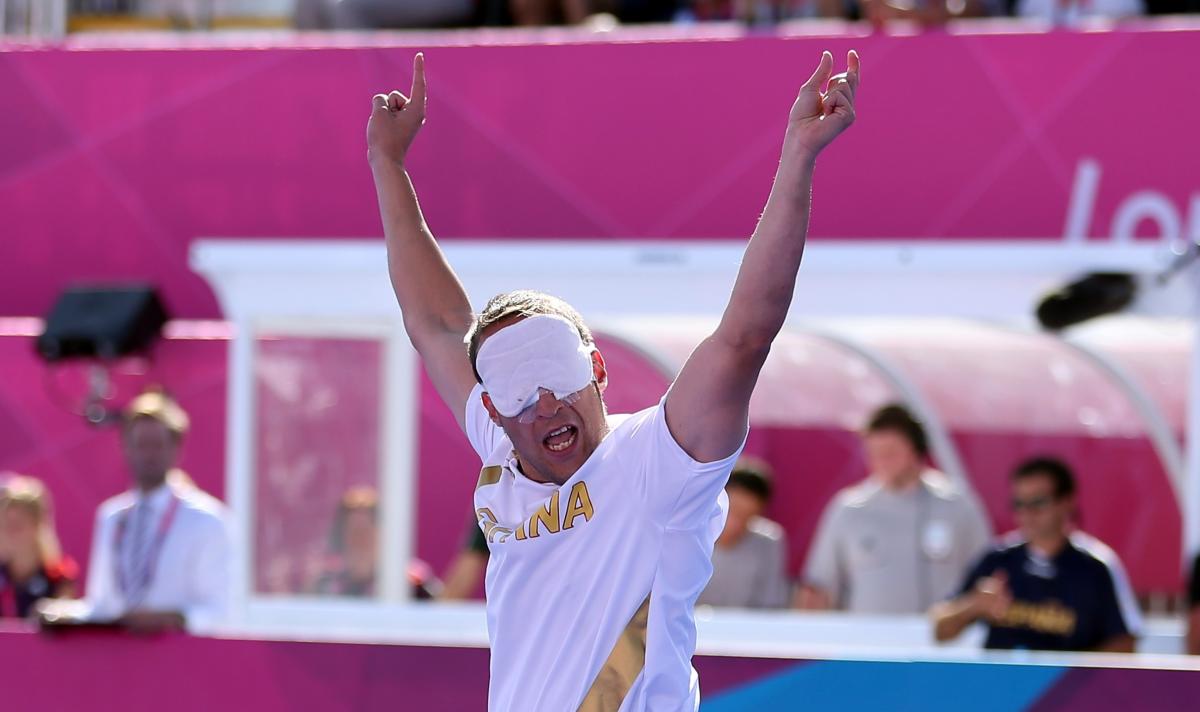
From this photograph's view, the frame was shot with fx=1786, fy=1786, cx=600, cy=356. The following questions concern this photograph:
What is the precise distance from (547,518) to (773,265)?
489mm

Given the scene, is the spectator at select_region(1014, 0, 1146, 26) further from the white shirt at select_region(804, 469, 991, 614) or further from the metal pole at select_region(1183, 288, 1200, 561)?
the white shirt at select_region(804, 469, 991, 614)

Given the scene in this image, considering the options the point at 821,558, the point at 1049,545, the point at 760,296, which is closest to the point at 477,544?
the point at 821,558

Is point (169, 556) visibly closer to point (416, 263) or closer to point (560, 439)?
point (416, 263)

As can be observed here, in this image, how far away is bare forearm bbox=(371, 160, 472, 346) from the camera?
3012 mm

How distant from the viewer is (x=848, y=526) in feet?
20.9

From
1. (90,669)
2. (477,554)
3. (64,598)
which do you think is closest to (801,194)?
(90,669)

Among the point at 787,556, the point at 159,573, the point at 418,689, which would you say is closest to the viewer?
the point at 418,689

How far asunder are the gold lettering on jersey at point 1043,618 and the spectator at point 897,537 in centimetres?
86

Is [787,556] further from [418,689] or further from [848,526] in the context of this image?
[418,689]

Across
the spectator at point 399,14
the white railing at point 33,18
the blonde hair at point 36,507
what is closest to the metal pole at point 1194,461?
the spectator at point 399,14

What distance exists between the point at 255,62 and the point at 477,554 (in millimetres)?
2788

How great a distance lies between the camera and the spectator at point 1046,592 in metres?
5.36

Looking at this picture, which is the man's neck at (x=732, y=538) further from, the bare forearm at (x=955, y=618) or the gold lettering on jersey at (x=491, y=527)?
the gold lettering on jersey at (x=491, y=527)

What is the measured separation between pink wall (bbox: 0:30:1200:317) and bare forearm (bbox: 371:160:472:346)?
4.42 m
